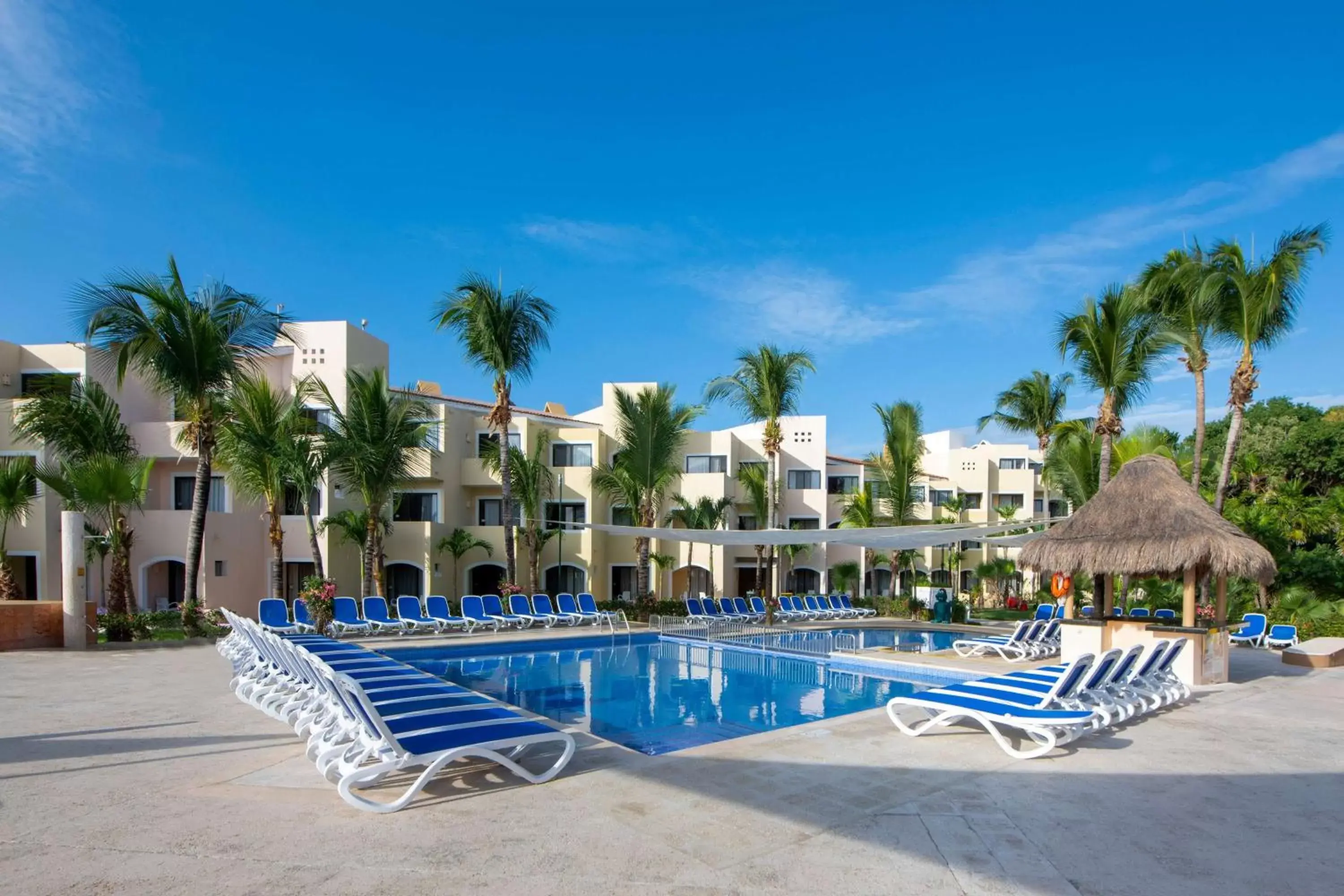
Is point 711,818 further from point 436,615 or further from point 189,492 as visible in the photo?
point 189,492

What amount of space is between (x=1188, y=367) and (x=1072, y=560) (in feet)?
25.4

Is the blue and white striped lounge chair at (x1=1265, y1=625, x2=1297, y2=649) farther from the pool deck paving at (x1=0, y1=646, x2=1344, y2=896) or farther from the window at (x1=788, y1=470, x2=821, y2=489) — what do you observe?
the window at (x1=788, y1=470, x2=821, y2=489)

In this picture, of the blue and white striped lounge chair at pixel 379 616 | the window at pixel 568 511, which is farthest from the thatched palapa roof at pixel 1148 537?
the window at pixel 568 511

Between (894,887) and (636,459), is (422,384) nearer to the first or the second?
(636,459)

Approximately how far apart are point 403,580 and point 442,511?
232 cm

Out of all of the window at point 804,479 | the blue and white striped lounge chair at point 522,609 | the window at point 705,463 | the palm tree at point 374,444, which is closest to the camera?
the palm tree at point 374,444

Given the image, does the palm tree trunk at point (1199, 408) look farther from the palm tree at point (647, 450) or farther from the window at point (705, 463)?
the window at point (705, 463)

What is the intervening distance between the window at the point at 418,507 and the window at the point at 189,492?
4.62 m

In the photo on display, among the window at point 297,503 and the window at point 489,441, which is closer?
the window at point 297,503

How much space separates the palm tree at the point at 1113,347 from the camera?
56.9 ft

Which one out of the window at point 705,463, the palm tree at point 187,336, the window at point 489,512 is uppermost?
the palm tree at point 187,336

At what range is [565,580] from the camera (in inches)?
1025

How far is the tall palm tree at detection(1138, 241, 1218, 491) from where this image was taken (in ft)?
53.5

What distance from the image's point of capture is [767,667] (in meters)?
14.7
